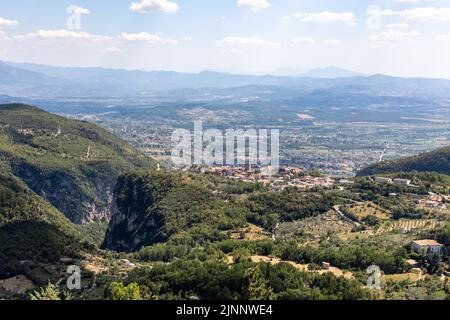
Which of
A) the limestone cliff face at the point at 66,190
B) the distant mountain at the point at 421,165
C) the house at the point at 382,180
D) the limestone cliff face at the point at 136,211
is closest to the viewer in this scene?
the limestone cliff face at the point at 136,211

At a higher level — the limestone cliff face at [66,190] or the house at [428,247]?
the house at [428,247]

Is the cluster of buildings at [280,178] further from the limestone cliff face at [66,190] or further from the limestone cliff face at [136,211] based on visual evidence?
the limestone cliff face at [66,190]

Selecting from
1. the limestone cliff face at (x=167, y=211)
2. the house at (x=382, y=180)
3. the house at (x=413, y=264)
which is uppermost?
the house at (x=413, y=264)

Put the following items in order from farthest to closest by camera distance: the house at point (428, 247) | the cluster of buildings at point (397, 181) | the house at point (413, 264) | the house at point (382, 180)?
the house at point (382, 180) → the cluster of buildings at point (397, 181) → the house at point (428, 247) → the house at point (413, 264)

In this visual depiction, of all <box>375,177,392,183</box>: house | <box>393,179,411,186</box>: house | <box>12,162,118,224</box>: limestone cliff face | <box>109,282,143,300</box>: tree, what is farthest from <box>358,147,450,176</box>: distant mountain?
<box>109,282,143,300</box>: tree

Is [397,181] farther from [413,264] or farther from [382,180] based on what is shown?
[413,264]

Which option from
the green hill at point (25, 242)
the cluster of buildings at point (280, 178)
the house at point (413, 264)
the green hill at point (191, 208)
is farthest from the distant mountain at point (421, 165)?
the green hill at point (25, 242)

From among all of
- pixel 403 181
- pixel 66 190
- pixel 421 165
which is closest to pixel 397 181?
pixel 403 181
